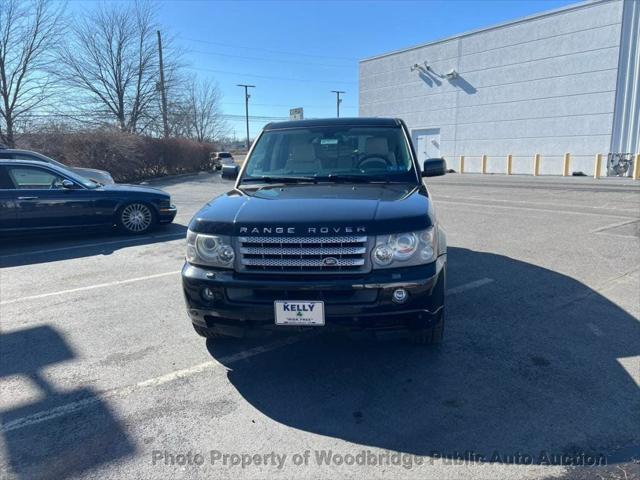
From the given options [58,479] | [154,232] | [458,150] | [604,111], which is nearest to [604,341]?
[58,479]

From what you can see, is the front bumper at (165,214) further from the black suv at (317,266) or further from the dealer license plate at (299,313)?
the dealer license plate at (299,313)

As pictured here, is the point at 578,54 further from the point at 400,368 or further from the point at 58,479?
the point at 58,479

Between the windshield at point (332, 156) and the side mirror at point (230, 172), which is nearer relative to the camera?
the windshield at point (332, 156)

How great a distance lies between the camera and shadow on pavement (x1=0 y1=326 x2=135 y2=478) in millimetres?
2494

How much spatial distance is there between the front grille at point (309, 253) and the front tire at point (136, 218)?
661 cm

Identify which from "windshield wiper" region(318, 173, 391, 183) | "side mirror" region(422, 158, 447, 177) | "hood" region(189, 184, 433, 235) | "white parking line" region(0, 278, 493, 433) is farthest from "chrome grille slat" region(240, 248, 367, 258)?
"side mirror" region(422, 158, 447, 177)

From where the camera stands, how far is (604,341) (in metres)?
3.86

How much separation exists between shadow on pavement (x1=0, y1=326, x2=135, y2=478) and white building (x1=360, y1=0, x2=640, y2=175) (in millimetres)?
27611

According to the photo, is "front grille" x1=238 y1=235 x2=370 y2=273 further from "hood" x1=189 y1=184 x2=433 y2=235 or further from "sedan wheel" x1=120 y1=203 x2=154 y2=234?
"sedan wheel" x1=120 y1=203 x2=154 y2=234

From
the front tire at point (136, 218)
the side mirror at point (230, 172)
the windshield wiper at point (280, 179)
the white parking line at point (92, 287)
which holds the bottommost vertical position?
the white parking line at point (92, 287)

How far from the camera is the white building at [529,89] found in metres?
23.3

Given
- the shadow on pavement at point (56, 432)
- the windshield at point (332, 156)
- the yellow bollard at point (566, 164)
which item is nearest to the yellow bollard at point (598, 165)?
the yellow bollard at point (566, 164)

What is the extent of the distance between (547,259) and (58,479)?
6.41 metres

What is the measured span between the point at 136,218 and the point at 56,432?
6.69 metres
